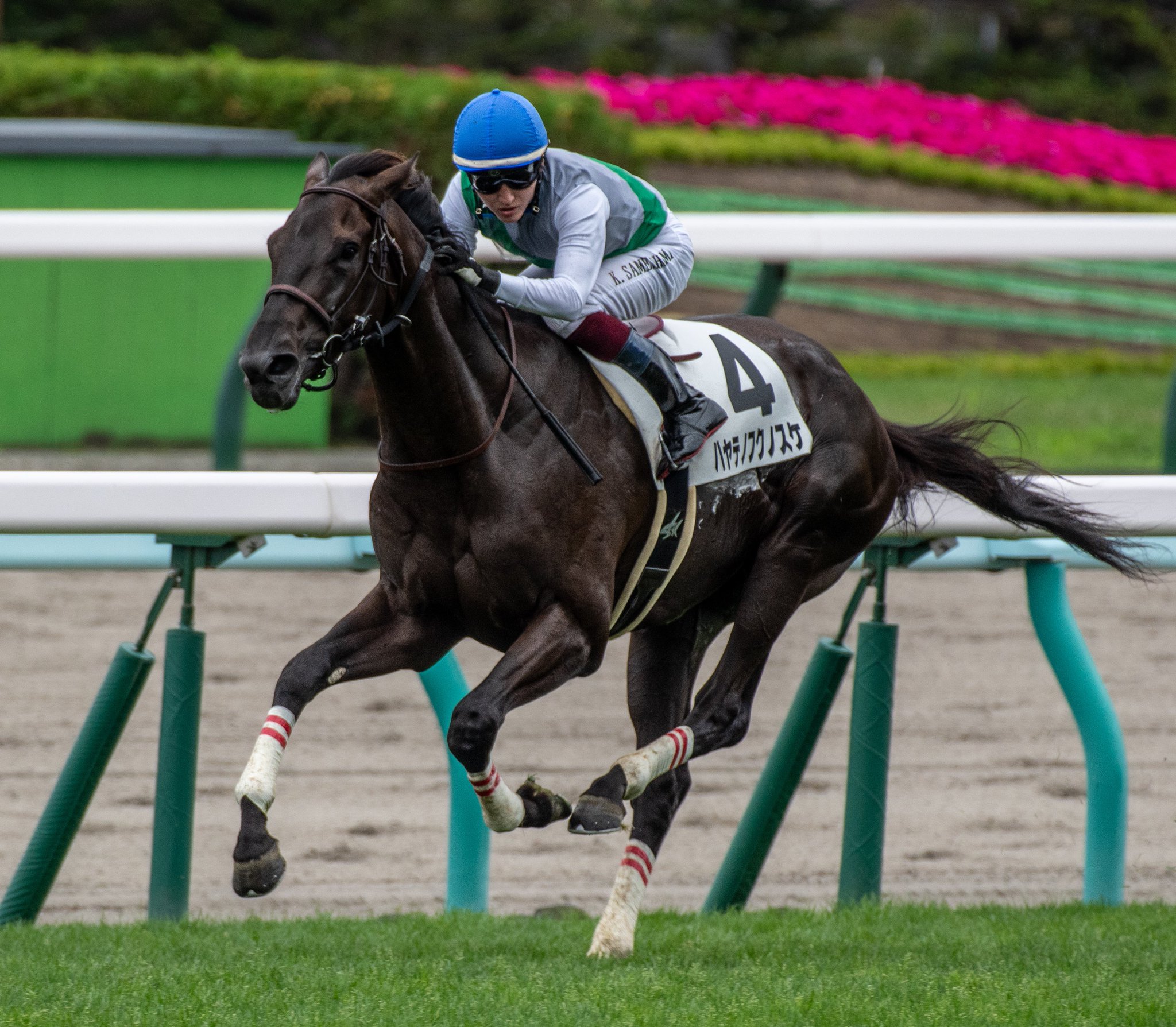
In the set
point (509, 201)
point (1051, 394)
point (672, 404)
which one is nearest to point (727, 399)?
point (672, 404)

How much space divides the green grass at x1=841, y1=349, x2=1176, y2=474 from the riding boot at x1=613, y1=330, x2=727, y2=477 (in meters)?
5.15

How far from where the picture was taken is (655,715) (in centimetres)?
427

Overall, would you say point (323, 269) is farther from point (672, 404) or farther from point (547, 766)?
point (547, 766)

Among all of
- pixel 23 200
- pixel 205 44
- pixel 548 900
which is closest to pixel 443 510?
pixel 548 900

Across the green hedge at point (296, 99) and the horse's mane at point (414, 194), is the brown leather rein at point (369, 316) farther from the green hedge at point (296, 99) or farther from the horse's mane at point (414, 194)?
the green hedge at point (296, 99)

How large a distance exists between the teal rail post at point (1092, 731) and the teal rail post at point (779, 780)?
51 cm

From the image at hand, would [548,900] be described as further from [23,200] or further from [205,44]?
[205,44]

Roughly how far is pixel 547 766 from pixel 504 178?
106 inches

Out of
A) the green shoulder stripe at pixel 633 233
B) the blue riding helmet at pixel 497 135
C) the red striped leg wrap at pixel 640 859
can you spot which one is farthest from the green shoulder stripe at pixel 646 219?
the red striped leg wrap at pixel 640 859

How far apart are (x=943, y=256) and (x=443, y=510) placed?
2.34 meters

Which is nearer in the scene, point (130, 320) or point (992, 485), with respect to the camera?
point (992, 485)

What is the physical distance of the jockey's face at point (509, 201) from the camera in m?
3.67

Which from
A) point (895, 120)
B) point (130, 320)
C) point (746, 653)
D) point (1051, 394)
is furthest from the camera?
point (895, 120)

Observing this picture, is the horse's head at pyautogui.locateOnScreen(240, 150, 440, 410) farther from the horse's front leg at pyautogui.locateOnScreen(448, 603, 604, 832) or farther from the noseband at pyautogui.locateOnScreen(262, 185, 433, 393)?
the horse's front leg at pyautogui.locateOnScreen(448, 603, 604, 832)
